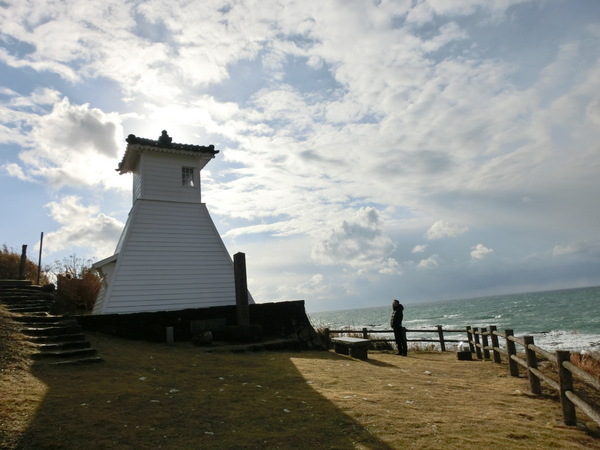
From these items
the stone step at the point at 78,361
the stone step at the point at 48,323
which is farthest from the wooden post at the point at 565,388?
the stone step at the point at 48,323

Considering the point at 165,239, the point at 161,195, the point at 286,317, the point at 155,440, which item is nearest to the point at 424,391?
the point at 155,440

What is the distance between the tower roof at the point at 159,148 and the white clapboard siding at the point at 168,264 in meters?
2.33

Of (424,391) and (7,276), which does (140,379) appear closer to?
(424,391)

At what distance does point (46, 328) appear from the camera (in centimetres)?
1065

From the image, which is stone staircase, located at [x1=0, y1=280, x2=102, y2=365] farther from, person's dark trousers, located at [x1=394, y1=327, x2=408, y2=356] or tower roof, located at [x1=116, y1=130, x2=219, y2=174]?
person's dark trousers, located at [x1=394, y1=327, x2=408, y2=356]

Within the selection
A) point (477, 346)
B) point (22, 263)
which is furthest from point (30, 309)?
point (477, 346)

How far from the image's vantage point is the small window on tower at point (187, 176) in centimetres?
1831

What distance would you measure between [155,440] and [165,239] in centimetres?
1233

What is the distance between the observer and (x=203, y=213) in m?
17.9

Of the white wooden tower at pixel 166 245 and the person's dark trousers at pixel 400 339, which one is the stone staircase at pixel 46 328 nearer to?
the white wooden tower at pixel 166 245

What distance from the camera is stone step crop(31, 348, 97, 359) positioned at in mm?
9023

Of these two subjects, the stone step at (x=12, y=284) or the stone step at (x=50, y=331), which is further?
the stone step at (x=12, y=284)

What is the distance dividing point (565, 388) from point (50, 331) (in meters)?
11.8

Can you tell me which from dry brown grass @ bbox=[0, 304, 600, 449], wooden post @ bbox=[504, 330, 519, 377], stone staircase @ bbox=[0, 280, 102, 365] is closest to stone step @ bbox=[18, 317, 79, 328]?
stone staircase @ bbox=[0, 280, 102, 365]
